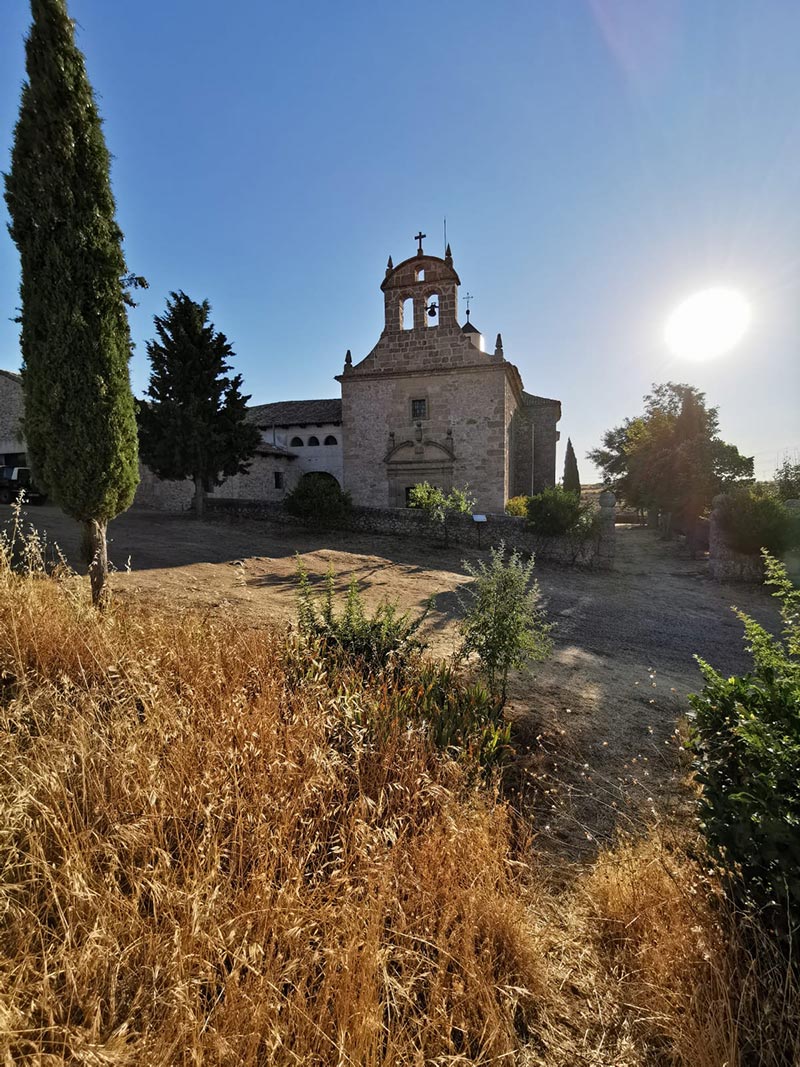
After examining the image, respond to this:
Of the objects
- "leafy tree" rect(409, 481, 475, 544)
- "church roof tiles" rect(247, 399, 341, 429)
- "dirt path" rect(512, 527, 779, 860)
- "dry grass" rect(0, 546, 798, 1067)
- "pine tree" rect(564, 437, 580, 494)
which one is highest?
"church roof tiles" rect(247, 399, 341, 429)

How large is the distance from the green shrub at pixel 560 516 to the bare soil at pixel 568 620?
1308 mm

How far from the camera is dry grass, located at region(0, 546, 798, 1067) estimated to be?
4.77 ft

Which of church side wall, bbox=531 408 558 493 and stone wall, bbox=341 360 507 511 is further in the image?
church side wall, bbox=531 408 558 493

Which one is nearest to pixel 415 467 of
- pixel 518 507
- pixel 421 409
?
pixel 421 409

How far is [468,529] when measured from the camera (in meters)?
15.3

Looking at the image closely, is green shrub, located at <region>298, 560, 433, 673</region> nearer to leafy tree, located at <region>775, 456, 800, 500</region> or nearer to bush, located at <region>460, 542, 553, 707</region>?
bush, located at <region>460, 542, 553, 707</region>

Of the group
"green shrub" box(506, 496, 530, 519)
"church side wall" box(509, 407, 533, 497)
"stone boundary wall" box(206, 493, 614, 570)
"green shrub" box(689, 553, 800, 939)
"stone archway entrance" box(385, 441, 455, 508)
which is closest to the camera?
"green shrub" box(689, 553, 800, 939)

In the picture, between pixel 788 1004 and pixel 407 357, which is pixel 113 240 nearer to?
pixel 788 1004

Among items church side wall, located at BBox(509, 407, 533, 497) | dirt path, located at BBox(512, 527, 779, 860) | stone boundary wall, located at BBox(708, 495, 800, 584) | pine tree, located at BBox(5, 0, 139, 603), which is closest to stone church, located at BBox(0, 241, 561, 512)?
church side wall, located at BBox(509, 407, 533, 497)

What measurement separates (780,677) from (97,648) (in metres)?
4.01

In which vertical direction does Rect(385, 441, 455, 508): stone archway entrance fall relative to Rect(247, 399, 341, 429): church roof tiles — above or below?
below

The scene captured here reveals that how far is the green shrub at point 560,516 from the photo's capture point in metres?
14.0

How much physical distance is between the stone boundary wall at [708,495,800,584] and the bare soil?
60 centimetres

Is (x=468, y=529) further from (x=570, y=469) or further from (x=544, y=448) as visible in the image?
(x=570, y=469)
